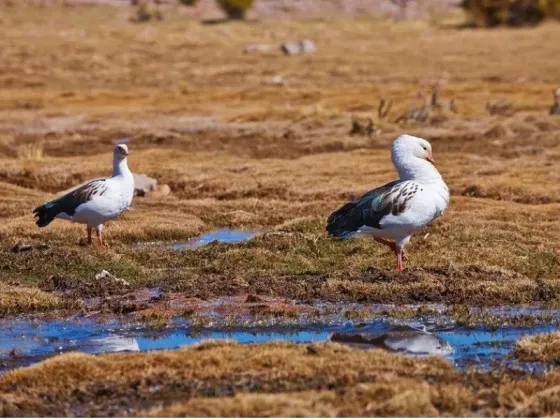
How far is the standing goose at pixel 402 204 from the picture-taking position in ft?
46.8

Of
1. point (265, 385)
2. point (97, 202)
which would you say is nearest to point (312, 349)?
point (265, 385)

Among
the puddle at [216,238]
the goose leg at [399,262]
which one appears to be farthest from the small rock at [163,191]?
the goose leg at [399,262]

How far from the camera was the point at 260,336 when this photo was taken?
12641 mm

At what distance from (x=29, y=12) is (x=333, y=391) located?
90441 millimetres

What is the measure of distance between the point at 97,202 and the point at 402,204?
14.2 feet

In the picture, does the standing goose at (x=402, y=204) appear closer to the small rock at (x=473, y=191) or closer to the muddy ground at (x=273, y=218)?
the muddy ground at (x=273, y=218)

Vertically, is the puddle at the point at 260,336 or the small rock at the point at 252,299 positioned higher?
the puddle at the point at 260,336

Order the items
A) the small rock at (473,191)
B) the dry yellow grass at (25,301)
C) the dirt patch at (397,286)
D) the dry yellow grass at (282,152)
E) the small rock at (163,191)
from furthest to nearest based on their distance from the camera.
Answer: the small rock at (163,191)
the small rock at (473,191)
the dry yellow grass at (282,152)
the dirt patch at (397,286)
the dry yellow grass at (25,301)

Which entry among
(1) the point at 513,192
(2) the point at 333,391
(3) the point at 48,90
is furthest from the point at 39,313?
(3) the point at 48,90

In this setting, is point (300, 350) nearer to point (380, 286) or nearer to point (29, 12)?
point (380, 286)

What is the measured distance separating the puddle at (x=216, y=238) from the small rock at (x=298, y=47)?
47.8m

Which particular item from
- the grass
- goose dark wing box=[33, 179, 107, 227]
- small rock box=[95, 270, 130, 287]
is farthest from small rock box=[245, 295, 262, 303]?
goose dark wing box=[33, 179, 107, 227]

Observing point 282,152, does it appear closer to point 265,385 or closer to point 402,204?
point 402,204

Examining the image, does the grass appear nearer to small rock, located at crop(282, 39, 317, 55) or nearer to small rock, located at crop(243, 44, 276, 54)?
small rock, located at crop(282, 39, 317, 55)
